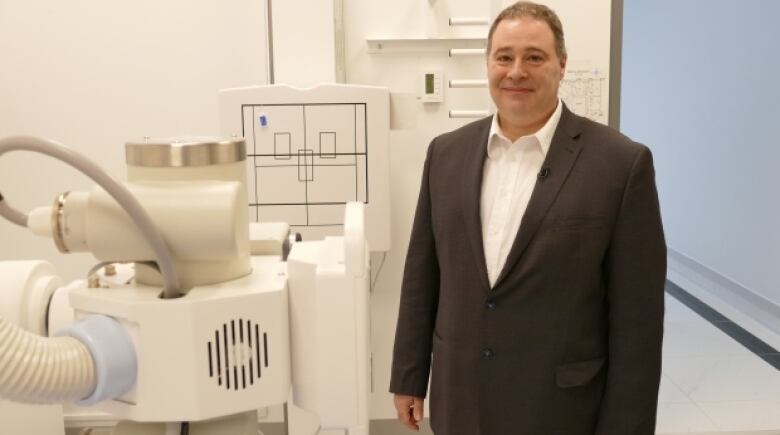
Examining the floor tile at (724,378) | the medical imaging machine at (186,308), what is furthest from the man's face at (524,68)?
the floor tile at (724,378)

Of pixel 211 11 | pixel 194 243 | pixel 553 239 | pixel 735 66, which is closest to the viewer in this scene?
pixel 194 243

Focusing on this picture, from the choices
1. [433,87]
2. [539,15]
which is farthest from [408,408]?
[433,87]

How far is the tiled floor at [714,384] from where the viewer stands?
2.93 m

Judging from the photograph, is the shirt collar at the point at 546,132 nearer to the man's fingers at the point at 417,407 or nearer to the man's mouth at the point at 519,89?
the man's mouth at the point at 519,89

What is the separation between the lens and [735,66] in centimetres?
439

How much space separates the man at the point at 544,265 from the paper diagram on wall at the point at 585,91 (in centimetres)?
119

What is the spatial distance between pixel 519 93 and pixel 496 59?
90 mm

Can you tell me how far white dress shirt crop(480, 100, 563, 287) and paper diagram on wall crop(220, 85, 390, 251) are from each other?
908 mm

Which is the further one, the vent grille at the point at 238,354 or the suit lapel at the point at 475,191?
the suit lapel at the point at 475,191

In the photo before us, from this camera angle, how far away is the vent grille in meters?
0.68

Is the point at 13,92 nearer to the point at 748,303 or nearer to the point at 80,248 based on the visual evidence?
the point at 80,248

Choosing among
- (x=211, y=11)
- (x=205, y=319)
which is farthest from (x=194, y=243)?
(x=211, y=11)

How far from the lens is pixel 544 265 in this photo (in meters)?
1.45

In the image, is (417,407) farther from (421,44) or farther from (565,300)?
(421,44)
